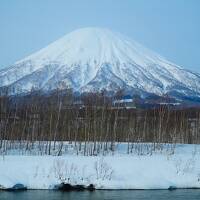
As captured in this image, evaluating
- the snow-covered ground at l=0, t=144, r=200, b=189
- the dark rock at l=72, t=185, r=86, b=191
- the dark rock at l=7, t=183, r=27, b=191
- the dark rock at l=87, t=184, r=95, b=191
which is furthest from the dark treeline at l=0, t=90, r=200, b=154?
the dark rock at l=7, t=183, r=27, b=191

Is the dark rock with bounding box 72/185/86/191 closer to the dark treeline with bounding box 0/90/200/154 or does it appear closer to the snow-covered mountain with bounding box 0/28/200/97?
the dark treeline with bounding box 0/90/200/154

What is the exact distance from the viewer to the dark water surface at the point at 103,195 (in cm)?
1773

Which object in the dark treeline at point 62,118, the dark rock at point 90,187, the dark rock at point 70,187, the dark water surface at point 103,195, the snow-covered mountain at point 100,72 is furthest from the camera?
the snow-covered mountain at point 100,72

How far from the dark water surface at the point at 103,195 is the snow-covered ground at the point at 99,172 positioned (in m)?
0.81

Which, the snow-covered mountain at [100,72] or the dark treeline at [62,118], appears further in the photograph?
the snow-covered mountain at [100,72]

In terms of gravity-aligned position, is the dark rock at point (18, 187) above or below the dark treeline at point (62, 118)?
below

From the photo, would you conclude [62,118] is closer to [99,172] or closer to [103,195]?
[99,172]

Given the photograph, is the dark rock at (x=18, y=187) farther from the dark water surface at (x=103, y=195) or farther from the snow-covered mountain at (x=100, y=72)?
the snow-covered mountain at (x=100, y=72)

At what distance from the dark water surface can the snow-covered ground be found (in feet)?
2.66

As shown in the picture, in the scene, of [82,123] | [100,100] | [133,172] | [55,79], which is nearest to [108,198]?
[133,172]

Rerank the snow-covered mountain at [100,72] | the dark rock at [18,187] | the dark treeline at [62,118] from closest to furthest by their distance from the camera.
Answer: the dark rock at [18,187] < the dark treeline at [62,118] < the snow-covered mountain at [100,72]

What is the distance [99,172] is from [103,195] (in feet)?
8.56

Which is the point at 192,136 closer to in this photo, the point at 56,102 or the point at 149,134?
the point at 149,134

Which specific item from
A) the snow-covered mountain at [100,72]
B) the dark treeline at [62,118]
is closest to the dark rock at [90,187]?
the dark treeline at [62,118]
